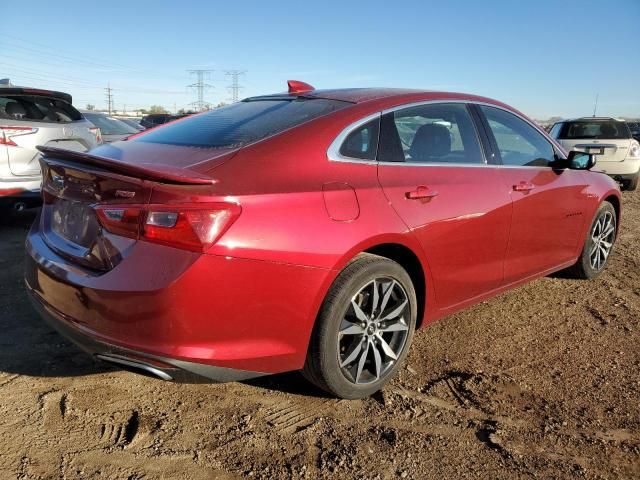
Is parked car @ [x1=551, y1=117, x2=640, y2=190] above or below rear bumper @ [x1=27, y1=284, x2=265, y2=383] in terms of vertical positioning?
above

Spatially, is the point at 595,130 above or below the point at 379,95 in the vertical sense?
below

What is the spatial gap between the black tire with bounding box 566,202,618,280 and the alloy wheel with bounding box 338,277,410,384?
8.39 ft

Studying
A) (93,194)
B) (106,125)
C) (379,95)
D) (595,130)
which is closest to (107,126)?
(106,125)

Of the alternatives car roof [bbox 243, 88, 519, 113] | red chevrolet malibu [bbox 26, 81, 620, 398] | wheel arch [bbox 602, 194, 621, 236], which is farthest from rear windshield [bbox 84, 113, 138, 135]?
wheel arch [bbox 602, 194, 621, 236]

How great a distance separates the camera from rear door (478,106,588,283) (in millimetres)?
3617

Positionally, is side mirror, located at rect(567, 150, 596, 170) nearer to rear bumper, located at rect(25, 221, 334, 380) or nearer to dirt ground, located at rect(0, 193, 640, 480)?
dirt ground, located at rect(0, 193, 640, 480)

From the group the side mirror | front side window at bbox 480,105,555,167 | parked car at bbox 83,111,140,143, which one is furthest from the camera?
parked car at bbox 83,111,140,143

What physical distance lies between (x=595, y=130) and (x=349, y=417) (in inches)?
415

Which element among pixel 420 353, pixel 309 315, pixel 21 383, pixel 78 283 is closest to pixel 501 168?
pixel 420 353

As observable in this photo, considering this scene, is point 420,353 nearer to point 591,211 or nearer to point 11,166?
point 591,211

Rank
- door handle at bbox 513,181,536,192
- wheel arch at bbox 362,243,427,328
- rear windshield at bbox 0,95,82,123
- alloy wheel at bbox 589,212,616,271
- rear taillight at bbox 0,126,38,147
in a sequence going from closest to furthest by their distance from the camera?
wheel arch at bbox 362,243,427,328 → door handle at bbox 513,181,536,192 → alloy wheel at bbox 589,212,616,271 → rear taillight at bbox 0,126,38,147 → rear windshield at bbox 0,95,82,123

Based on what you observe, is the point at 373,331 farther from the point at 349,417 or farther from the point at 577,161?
→ the point at 577,161

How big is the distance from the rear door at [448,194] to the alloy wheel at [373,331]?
0.32 m

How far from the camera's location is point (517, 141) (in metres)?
3.94
